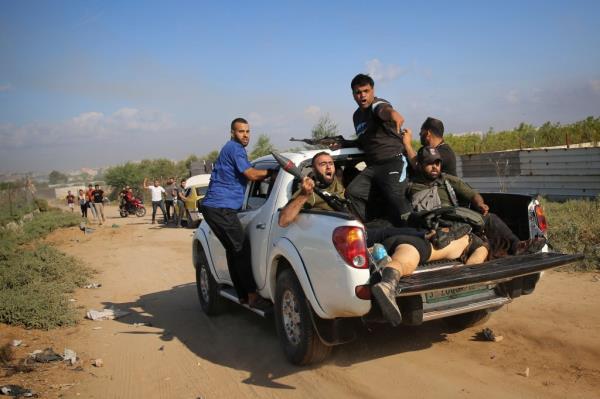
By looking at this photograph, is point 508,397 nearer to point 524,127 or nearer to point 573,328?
point 573,328

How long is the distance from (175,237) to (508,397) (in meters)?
14.5

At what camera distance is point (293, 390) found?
432cm

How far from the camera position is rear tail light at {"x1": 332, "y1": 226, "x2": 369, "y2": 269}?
12.9 ft

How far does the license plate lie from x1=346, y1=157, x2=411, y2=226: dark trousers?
960 mm

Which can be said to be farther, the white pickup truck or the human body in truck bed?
the white pickup truck

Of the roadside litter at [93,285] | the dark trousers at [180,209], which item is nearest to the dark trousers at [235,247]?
the roadside litter at [93,285]

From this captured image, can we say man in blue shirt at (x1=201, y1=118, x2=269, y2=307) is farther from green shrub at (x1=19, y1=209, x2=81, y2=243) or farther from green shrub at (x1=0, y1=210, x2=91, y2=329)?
green shrub at (x1=19, y1=209, x2=81, y2=243)

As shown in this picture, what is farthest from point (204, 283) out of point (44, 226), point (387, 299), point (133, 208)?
point (133, 208)

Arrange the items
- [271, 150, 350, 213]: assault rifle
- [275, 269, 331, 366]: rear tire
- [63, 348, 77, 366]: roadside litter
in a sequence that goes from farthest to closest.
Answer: [63, 348, 77, 366]: roadside litter < [271, 150, 350, 213]: assault rifle < [275, 269, 331, 366]: rear tire

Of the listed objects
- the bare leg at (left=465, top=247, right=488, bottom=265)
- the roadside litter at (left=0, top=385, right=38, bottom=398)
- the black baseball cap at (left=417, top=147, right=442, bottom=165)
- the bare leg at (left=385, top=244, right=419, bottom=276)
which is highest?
the black baseball cap at (left=417, top=147, right=442, bottom=165)

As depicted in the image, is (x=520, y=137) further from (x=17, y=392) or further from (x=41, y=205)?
(x=41, y=205)

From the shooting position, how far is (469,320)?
5.44 m

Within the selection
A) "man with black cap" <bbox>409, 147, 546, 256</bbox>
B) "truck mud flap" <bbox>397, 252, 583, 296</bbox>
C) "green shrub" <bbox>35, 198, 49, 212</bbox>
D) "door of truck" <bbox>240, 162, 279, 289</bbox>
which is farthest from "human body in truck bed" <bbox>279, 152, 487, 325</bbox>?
"green shrub" <bbox>35, 198, 49, 212</bbox>

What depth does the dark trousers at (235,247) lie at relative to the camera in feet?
18.7
